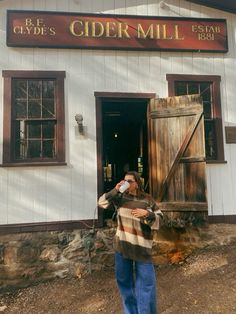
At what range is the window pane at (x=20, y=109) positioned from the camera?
6438mm

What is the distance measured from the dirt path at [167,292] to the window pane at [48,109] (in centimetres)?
323

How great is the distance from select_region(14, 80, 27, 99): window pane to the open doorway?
146cm

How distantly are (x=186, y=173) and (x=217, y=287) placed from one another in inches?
82.4

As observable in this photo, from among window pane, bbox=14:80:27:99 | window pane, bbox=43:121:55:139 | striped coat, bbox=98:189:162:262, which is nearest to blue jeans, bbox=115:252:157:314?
striped coat, bbox=98:189:162:262

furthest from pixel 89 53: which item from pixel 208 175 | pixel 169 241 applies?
pixel 169 241

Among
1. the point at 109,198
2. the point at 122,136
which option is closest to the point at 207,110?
the point at 109,198

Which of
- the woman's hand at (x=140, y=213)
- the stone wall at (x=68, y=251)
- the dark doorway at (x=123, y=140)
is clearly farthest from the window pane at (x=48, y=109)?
the woman's hand at (x=140, y=213)

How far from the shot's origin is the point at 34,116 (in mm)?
6480

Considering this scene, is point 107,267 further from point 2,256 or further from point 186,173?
point 186,173

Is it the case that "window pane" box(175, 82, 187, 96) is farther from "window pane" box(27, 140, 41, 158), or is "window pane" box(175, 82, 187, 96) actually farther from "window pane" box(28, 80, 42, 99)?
"window pane" box(27, 140, 41, 158)

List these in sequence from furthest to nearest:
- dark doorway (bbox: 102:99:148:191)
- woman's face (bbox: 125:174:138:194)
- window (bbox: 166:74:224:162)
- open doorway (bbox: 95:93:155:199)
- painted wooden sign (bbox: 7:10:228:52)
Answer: dark doorway (bbox: 102:99:148:191), window (bbox: 166:74:224:162), open doorway (bbox: 95:93:155:199), painted wooden sign (bbox: 7:10:228:52), woman's face (bbox: 125:174:138:194)

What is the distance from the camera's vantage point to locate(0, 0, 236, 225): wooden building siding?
6.25m

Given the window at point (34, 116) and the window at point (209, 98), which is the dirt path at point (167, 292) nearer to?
the window at point (209, 98)

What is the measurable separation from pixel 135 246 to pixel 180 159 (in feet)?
9.59
